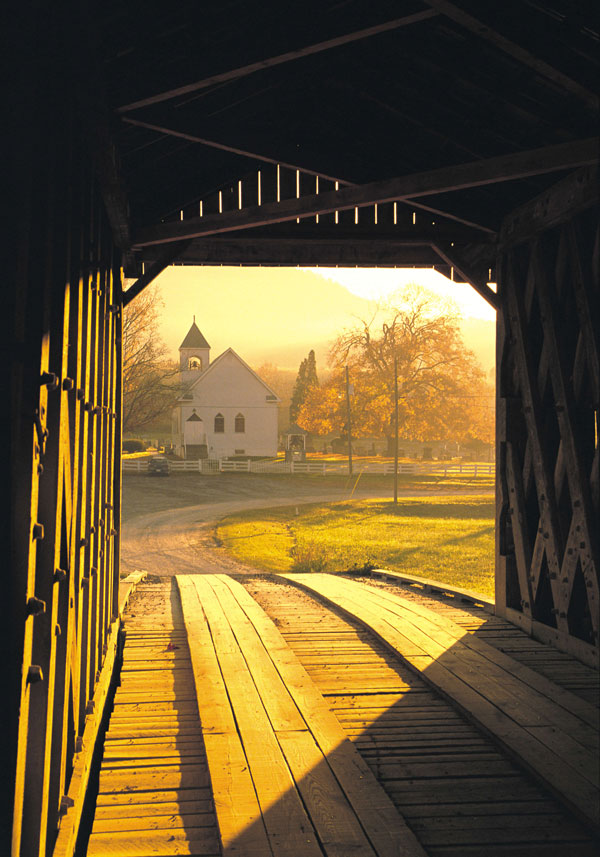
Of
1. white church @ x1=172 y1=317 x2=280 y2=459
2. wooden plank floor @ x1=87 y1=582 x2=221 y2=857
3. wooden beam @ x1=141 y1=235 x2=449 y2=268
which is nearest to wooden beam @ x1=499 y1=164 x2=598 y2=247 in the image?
wooden beam @ x1=141 y1=235 x2=449 y2=268

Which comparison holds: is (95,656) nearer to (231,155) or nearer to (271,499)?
(231,155)

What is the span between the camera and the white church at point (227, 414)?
4528 cm

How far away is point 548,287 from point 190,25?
3.70 meters

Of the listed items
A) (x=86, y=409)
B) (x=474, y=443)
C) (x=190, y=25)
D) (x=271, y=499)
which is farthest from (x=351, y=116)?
(x=474, y=443)

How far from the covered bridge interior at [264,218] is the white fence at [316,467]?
32.0 meters

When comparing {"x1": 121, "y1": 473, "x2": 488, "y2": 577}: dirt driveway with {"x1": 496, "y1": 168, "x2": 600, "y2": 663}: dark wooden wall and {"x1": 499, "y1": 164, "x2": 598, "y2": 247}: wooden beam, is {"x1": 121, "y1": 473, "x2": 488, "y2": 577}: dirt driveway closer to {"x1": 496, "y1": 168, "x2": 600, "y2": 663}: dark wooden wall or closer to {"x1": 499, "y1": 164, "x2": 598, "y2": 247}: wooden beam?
{"x1": 496, "y1": 168, "x2": 600, "y2": 663}: dark wooden wall

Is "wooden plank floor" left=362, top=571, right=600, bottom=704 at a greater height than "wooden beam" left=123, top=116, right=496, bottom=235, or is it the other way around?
"wooden beam" left=123, top=116, right=496, bottom=235

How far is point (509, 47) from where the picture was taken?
3.69 m

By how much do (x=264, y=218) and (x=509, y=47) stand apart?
7.27 ft

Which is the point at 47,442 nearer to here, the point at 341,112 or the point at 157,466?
the point at 341,112

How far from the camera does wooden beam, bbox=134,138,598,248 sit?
4.34 meters

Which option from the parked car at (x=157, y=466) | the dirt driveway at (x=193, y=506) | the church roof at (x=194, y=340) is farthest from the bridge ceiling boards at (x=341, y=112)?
the church roof at (x=194, y=340)

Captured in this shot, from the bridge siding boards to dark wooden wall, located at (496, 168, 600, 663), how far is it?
4.75 feet

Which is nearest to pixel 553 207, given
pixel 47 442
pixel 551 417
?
pixel 551 417
